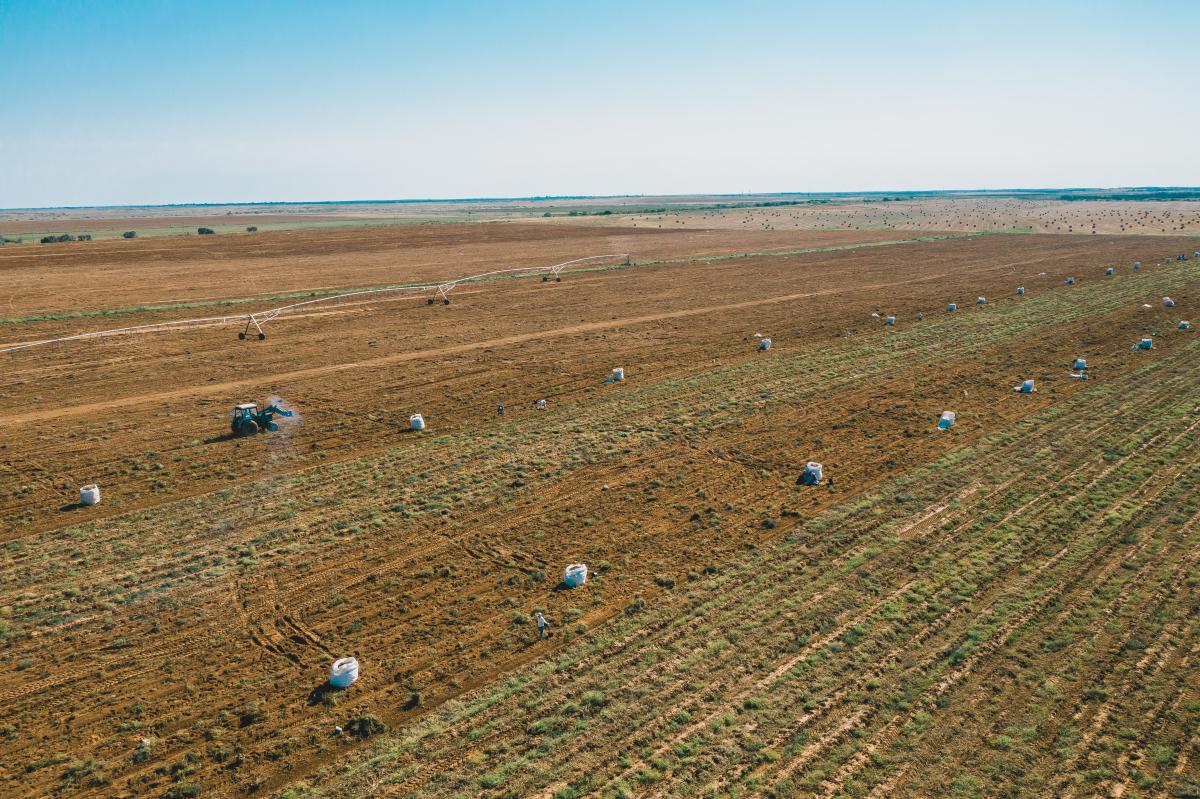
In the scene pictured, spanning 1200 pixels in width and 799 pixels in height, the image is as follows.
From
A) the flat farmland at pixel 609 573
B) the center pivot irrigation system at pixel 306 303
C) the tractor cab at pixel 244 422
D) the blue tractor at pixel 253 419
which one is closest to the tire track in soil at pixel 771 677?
the flat farmland at pixel 609 573

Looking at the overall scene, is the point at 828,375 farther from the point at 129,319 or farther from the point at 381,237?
the point at 381,237

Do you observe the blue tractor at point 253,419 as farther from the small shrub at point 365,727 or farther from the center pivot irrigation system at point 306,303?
the small shrub at point 365,727

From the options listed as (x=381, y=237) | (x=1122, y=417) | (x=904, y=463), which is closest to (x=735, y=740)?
(x=904, y=463)

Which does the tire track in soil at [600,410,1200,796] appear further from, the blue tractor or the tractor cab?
the tractor cab

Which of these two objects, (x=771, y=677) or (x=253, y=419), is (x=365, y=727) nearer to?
(x=771, y=677)

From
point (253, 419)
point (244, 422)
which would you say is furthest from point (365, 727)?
point (253, 419)
